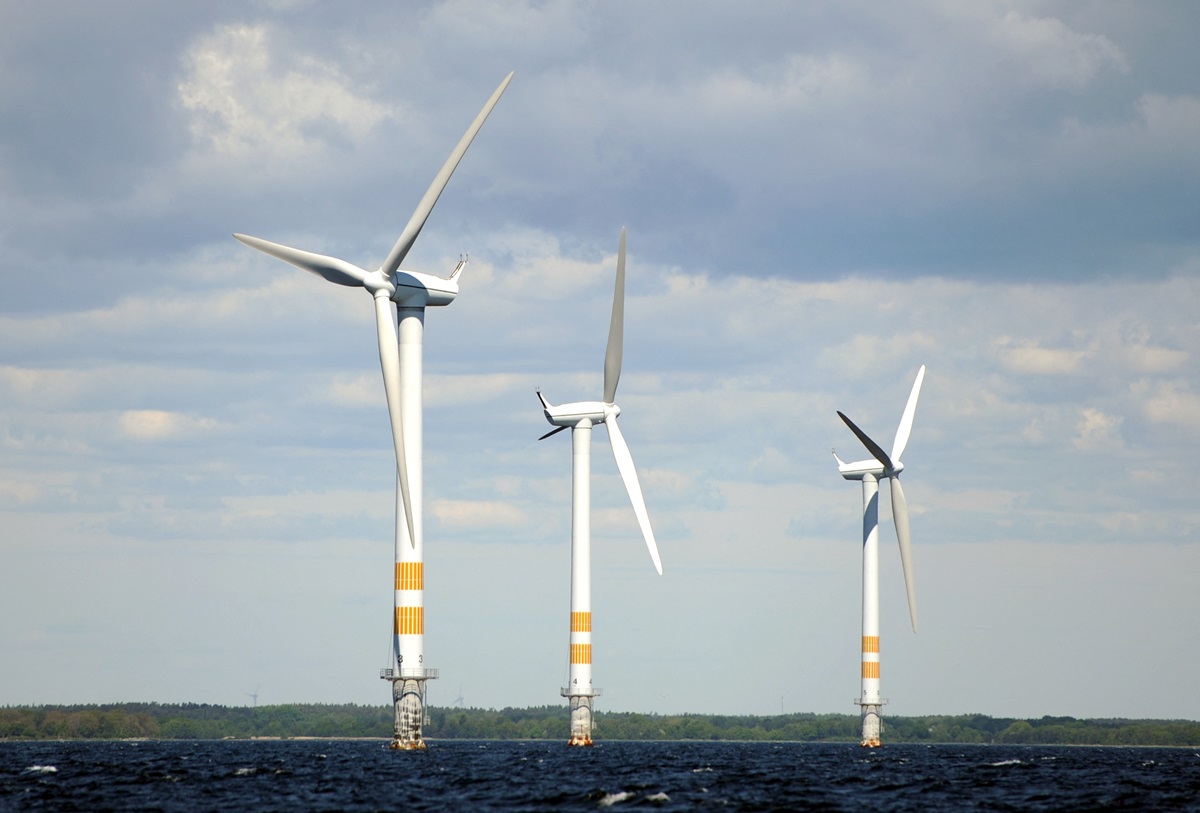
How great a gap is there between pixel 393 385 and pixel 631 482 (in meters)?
41.3

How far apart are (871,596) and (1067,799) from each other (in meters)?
91.1

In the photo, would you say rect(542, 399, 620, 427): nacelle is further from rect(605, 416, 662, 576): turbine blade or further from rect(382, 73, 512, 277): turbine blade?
rect(382, 73, 512, 277): turbine blade

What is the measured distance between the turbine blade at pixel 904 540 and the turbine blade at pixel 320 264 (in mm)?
74115

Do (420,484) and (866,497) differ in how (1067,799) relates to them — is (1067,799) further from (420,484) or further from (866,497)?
(866,497)

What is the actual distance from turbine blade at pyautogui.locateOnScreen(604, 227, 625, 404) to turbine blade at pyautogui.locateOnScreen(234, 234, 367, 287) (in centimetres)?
3298

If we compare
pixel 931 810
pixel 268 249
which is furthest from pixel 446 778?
pixel 268 249

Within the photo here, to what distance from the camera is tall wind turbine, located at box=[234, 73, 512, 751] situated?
9575 cm

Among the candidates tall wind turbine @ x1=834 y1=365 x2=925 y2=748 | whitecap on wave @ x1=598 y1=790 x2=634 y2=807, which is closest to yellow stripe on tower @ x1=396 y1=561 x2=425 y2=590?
whitecap on wave @ x1=598 y1=790 x2=634 y2=807

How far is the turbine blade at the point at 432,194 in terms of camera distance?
93.4 metres

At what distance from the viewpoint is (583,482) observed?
137750mm

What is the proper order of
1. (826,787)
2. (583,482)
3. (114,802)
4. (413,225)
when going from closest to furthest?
(114,802)
(826,787)
(413,225)
(583,482)

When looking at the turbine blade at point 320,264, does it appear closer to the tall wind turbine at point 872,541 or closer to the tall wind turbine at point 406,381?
the tall wind turbine at point 406,381

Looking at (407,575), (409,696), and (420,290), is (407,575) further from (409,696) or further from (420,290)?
(420,290)

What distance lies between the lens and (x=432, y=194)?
96.1m
